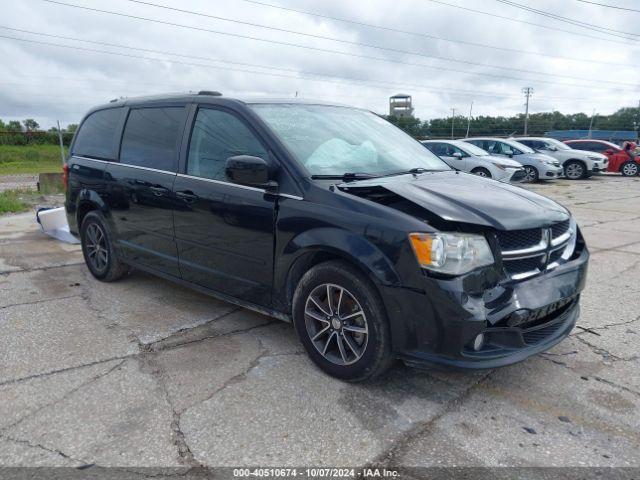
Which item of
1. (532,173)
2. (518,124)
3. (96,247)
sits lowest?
(96,247)

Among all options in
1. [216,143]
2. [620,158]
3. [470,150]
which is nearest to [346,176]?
[216,143]

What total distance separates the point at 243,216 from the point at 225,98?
3.19 feet

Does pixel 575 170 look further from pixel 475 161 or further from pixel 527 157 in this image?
pixel 475 161

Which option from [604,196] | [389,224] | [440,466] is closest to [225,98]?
[389,224]

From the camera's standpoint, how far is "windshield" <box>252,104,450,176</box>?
352cm

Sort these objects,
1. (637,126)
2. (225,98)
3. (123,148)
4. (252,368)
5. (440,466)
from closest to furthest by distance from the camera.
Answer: (440,466)
(252,368)
(225,98)
(123,148)
(637,126)

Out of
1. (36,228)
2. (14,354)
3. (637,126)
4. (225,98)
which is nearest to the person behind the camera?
(14,354)

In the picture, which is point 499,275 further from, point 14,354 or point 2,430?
point 14,354

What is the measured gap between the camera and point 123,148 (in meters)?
4.77

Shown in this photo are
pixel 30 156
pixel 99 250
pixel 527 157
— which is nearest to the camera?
pixel 99 250

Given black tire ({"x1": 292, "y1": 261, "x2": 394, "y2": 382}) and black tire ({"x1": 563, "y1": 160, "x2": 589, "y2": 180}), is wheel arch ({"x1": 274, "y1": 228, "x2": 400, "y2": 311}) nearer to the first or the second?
black tire ({"x1": 292, "y1": 261, "x2": 394, "y2": 382})

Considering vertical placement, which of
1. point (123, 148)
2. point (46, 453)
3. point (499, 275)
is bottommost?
point (46, 453)

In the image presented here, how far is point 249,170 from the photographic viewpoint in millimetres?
3229

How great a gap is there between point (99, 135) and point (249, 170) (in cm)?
271
